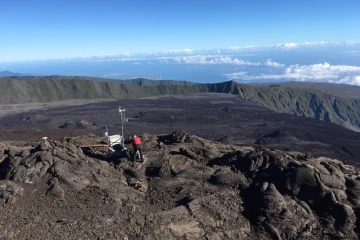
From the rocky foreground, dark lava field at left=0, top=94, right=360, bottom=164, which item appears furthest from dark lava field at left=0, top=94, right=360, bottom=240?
dark lava field at left=0, top=94, right=360, bottom=164

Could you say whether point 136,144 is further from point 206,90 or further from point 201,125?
point 206,90

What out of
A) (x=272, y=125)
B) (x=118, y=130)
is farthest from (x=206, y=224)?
(x=272, y=125)

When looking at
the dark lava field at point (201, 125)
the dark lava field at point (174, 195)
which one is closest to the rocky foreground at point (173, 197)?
the dark lava field at point (174, 195)

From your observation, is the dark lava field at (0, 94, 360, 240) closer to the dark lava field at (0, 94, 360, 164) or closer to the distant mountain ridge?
the dark lava field at (0, 94, 360, 164)

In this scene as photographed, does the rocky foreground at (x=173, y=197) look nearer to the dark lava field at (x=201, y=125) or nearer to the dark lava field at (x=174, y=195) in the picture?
the dark lava field at (x=174, y=195)

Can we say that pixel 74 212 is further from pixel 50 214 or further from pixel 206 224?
pixel 206 224

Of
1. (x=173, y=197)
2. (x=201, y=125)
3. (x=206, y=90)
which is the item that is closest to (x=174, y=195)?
(x=173, y=197)
